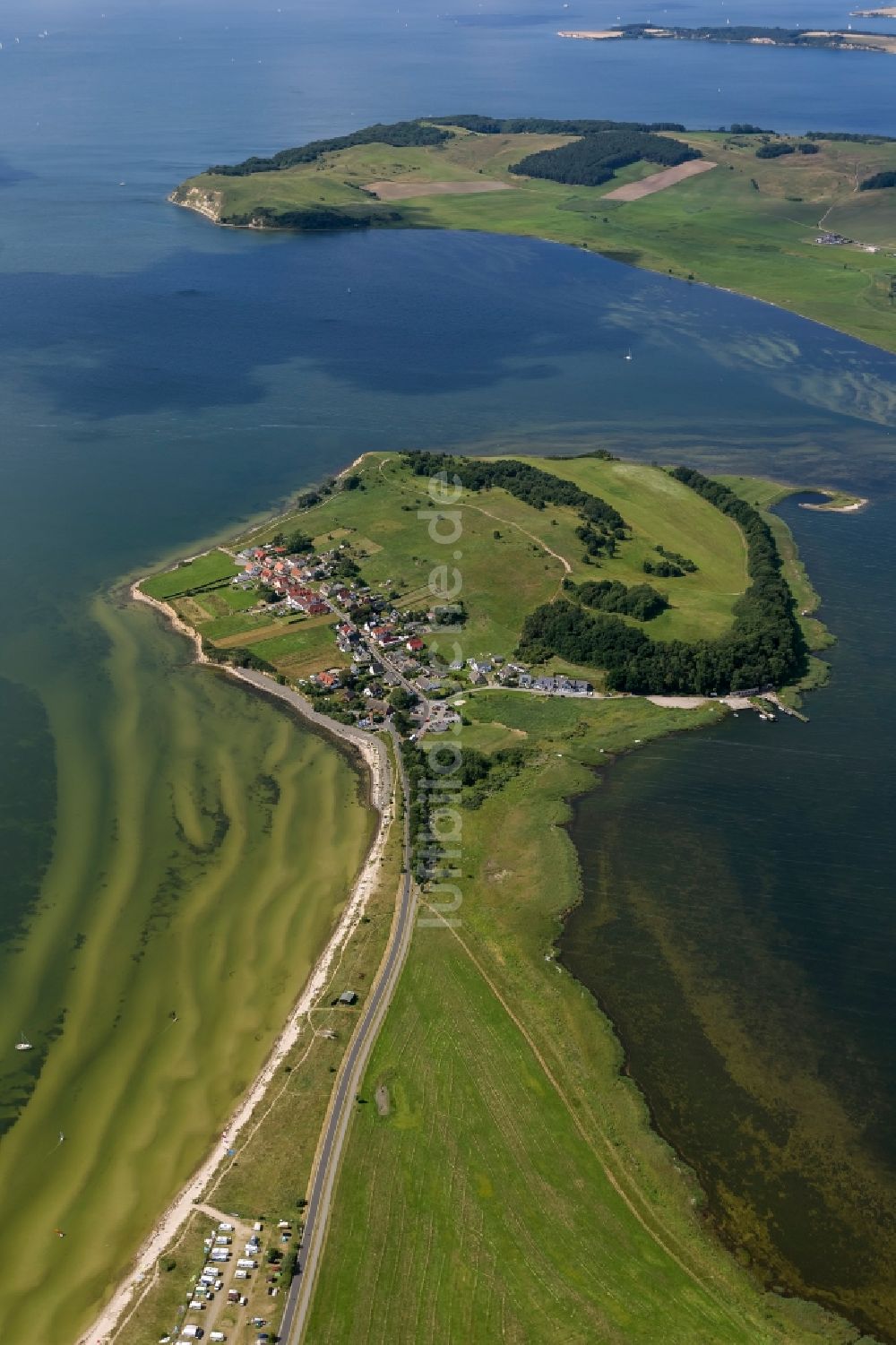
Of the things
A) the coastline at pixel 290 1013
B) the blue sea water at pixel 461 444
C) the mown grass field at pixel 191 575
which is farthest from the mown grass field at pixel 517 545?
the blue sea water at pixel 461 444

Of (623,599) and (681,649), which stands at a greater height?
(623,599)

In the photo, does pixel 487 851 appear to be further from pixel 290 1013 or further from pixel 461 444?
pixel 461 444

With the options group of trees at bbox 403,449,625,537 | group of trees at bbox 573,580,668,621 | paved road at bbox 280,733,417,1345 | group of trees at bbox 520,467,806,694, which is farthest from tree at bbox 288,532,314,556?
paved road at bbox 280,733,417,1345

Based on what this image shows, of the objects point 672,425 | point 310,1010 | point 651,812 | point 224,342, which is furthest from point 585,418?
point 310,1010

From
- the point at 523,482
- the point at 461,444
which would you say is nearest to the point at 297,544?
the point at 523,482

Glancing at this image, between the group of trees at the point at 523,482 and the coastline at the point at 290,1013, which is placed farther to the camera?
the group of trees at the point at 523,482

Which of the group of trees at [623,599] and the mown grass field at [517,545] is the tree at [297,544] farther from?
the group of trees at [623,599]

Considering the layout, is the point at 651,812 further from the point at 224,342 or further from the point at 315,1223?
the point at 224,342
